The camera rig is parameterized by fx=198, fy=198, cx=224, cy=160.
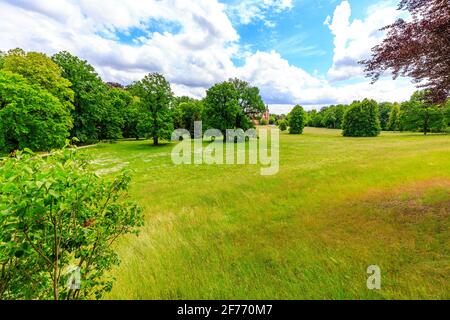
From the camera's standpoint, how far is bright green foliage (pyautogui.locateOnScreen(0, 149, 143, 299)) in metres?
2.04

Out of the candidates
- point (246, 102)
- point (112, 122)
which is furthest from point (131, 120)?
point (246, 102)

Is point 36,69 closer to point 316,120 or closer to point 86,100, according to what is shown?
point 86,100

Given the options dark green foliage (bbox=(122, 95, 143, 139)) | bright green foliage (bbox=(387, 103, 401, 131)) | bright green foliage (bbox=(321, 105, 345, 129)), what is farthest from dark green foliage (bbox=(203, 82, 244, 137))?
bright green foliage (bbox=(387, 103, 401, 131))

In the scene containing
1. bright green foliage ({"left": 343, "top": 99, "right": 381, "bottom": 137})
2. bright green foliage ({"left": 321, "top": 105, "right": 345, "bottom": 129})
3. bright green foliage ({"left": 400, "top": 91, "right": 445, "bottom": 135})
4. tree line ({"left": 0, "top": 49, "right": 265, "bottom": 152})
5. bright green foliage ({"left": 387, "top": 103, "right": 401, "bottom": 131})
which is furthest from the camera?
bright green foliage ({"left": 321, "top": 105, "right": 345, "bottom": 129})

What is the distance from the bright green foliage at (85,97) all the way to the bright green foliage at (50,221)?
37.1 m

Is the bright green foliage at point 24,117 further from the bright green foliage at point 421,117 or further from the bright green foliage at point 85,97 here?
the bright green foliage at point 421,117

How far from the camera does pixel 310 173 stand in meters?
14.6

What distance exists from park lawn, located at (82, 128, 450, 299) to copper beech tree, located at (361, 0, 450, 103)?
459cm

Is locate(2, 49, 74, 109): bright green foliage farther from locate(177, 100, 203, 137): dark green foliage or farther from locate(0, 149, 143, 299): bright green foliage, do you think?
locate(177, 100, 203, 137): dark green foliage

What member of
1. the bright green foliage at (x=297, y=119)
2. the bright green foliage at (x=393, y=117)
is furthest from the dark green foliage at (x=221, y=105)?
the bright green foliage at (x=393, y=117)

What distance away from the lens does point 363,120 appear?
→ 54.1 meters

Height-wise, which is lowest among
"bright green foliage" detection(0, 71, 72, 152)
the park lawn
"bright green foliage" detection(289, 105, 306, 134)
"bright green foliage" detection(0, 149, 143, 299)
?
the park lawn
